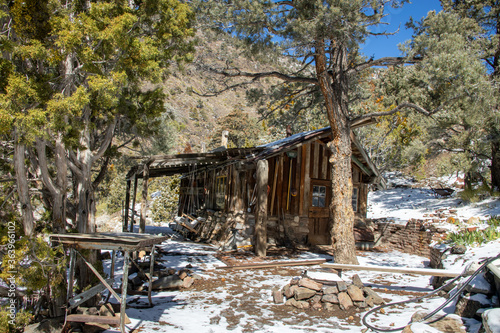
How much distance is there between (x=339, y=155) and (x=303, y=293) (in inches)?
170

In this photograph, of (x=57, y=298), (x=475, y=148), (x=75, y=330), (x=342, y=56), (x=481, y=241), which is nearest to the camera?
(x=75, y=330)

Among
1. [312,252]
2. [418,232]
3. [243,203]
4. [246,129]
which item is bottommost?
[312,252]

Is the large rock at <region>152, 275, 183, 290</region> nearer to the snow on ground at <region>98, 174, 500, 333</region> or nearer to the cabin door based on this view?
the snow on ground at <region>98, 174, 500, 333</region>

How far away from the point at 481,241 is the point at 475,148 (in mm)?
9378

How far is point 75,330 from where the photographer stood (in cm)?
484

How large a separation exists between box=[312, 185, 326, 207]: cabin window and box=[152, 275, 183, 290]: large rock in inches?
288

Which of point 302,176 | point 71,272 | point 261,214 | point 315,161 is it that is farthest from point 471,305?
point 315,161

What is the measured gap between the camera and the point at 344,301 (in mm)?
5867

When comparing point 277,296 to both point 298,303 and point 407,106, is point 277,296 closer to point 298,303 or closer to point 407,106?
point 298,303

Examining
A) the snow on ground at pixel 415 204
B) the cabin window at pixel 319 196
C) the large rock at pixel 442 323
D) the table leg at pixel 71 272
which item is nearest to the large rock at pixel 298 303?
the large rock at pixel 442 323

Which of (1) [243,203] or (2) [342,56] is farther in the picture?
(1) [243,203]

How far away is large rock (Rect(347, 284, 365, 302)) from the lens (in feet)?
19.4

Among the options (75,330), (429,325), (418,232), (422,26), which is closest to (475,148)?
(418,232)

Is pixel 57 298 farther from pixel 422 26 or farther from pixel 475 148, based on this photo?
pixel 475 148
